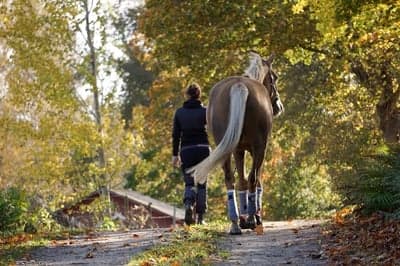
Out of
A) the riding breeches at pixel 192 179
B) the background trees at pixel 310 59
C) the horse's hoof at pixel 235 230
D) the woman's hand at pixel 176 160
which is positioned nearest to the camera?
the horse's hoof at pixel 235 230

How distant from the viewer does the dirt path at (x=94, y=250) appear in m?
9.12

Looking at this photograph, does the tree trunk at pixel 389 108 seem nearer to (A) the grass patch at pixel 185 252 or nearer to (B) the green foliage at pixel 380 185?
(B) the green foliage at pixel 380 185

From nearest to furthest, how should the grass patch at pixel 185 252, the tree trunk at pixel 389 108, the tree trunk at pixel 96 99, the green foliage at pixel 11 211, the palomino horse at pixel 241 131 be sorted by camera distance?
the grass patch at pixel 185 252
the palomino horse at pixel 241 131
the green foliage at pixel 11 211
the tree trunk at pixel 389 108
the tree trunk at pixel 96 99

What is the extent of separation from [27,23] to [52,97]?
2.34 metres

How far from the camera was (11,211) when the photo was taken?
47.3ft

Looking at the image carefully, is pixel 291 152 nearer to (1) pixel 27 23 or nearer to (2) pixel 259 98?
(1) pixel 27 23

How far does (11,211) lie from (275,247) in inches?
251

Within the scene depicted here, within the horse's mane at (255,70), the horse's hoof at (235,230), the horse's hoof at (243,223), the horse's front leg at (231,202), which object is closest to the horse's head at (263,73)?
the horse's mane at (255,70)

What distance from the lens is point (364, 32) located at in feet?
58.6

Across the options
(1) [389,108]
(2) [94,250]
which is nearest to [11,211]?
(2) [94,250]

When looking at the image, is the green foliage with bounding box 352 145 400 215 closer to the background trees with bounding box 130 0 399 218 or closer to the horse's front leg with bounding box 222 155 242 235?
the background trees with bounding box 130 0 399 218

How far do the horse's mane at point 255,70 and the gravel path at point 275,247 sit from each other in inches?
93.7

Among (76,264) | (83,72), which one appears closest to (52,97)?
(83,72)

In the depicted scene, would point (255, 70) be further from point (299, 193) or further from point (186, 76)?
point (299, 193)
